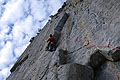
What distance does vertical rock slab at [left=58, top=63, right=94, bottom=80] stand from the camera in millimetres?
6728

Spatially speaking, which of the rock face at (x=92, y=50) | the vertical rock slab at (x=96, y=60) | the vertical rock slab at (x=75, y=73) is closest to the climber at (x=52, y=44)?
the rock face at (x=92, y=50)

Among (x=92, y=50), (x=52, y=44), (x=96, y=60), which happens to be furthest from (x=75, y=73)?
(x=52, y=44)

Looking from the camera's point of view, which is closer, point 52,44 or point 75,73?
point 75,73

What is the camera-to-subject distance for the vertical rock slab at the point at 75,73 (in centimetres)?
673

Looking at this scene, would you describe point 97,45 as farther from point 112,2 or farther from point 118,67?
point 112,2

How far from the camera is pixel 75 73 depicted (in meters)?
6.79

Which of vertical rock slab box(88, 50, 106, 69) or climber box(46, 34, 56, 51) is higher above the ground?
climber box(46, 34, 56, 51)

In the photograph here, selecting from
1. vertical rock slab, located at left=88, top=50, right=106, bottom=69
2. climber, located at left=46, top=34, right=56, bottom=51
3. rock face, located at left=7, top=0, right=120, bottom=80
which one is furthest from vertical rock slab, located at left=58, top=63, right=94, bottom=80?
climber, located at left=46, top=34, right=56, bottom=51

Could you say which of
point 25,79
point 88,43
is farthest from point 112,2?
point 25,79

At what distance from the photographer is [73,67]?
696cm

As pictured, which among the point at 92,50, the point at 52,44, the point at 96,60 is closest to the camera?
the point at 96,60

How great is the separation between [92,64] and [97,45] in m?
0.94

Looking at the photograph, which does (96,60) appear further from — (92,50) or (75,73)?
(75,73)

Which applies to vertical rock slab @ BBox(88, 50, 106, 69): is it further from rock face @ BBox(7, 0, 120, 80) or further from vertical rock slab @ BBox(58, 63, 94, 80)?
vertical rock slab @ BBox(58, 63, 94, 80)
